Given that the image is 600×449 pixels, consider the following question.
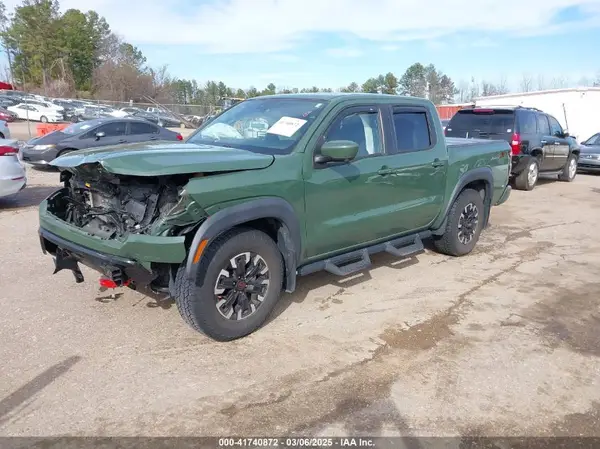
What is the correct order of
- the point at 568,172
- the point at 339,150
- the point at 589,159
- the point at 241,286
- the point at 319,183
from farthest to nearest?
the point at 589,159 < the point at 568,172 < the point at 319,183 < the point at 339,150 < the point at 241,286

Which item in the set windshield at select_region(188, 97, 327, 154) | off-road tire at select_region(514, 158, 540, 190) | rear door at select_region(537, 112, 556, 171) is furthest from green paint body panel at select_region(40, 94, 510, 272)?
rear door at select_region(537, 112, 556, 171)

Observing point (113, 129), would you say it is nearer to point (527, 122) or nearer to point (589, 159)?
point (527, 122)

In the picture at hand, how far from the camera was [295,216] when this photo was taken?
13.2ft

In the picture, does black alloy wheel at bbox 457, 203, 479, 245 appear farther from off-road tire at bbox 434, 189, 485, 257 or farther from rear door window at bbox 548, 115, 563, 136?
rear door window at bbox 548, 115, 563, 136

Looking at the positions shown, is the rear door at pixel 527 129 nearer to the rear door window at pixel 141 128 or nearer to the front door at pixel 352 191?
the front door at pixel 352 191

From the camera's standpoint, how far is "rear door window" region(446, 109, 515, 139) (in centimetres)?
1129

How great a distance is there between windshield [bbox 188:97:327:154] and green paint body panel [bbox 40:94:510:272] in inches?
4.6

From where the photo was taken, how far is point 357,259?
15.5 ft

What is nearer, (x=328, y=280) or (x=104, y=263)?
(x=104, y=263)

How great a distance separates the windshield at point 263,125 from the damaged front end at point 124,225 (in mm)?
986

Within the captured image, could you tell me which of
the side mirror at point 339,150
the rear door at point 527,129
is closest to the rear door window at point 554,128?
the rear door at point 527,129

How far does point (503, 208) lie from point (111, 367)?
334 inches

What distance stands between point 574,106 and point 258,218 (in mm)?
25776

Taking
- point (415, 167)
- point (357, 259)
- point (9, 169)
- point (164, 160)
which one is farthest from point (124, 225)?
point (9, 169)
